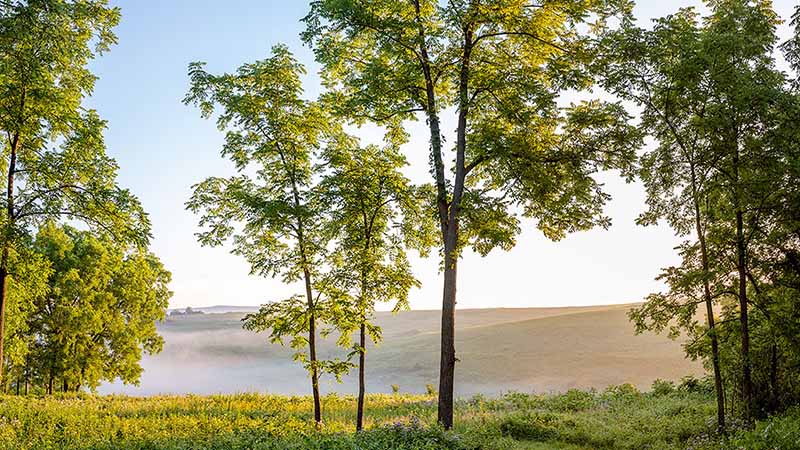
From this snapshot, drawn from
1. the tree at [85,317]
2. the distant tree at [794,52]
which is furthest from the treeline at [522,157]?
the tree at [85,317]

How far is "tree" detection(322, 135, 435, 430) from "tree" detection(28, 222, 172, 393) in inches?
677

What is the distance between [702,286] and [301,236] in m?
11.1

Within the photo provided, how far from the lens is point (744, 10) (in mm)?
14273

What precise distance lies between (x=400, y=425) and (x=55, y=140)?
1297 centimetres

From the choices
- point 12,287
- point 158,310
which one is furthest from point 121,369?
point 12,287

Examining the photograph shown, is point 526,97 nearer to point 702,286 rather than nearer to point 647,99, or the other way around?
point 647,99

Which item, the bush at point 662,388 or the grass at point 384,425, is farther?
the bush at point 662,388

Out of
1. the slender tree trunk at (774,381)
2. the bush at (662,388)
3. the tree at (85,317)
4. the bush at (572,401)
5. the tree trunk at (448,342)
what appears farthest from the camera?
the tree at (85,317)

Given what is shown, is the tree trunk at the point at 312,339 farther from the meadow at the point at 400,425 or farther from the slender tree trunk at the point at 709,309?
the slender tree trunk at the point at 709,309

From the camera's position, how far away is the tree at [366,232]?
15.8m

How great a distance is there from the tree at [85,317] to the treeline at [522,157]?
1648 cm

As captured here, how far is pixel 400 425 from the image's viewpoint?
11.3 meters

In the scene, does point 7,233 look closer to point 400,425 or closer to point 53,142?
point 53,142

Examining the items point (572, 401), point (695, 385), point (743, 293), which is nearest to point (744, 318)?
point (743, 293)
